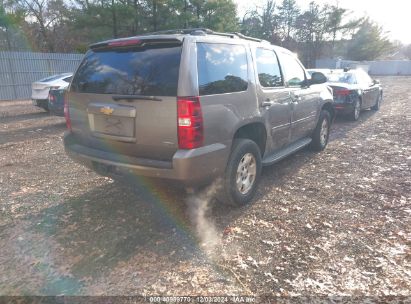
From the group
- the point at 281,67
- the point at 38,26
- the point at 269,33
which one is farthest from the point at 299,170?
the point at 269,33

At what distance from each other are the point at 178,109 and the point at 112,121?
83 centimetres

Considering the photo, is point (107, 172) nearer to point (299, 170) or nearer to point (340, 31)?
point (299, 170)

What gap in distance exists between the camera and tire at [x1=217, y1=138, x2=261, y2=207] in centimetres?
369

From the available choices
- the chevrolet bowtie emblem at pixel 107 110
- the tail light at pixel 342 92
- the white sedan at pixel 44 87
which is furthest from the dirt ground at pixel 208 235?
the white sedan at pixel 44 87

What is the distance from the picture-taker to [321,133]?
6359 millimetres

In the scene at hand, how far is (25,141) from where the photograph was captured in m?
7.70

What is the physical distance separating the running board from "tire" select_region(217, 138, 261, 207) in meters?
0.29

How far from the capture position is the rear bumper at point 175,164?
310 centimetres

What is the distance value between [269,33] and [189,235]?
138ft

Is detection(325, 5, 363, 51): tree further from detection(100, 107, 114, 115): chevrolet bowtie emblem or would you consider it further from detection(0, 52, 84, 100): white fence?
detection(100, 107, 114, 115): chevrolet bowtie emblem

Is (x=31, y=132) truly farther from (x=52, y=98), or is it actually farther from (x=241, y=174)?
(x=241, y=174)

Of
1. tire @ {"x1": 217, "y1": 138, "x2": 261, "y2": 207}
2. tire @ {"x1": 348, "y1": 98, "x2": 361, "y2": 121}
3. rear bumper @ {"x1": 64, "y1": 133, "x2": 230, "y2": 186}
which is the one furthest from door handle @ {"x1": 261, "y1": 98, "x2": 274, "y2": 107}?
tire @ {"x1": 348, "y1": 98, "x2": 361, "y2": 121}

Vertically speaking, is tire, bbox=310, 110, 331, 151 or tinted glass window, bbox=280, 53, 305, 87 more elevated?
tinted glass window, bbox=280, 53, 305, 87

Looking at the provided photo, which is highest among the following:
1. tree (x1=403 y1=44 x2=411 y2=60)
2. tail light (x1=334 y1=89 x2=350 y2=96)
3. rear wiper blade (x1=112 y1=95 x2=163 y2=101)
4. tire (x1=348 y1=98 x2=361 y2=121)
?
tree (x1=403 y1=44 x2=411 y2=60)
